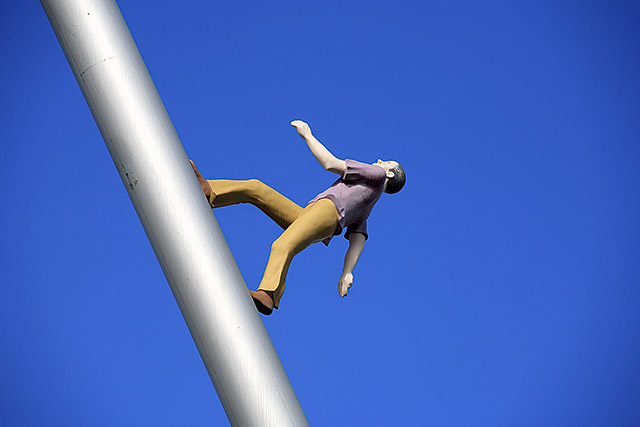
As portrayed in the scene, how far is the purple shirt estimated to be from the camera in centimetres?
395

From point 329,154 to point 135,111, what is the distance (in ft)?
4.30

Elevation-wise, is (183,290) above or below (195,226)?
below

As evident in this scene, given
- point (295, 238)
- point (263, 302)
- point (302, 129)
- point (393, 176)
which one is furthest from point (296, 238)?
point (393, 176)

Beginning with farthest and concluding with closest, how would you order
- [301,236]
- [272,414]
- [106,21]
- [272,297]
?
[301,236] → [272,297] → [106,21] → [272,414]

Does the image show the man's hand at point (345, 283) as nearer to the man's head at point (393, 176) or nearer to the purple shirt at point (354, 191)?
the purple shirt at point (354, 191)

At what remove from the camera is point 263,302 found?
3.29 metres

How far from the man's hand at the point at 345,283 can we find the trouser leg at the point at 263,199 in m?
0.48

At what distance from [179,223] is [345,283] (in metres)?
1.63

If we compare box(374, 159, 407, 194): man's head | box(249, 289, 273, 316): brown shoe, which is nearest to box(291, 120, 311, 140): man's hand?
box(374, 159, 407, 194): man's head

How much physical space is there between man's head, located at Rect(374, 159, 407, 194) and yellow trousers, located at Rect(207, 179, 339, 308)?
1.76 feet

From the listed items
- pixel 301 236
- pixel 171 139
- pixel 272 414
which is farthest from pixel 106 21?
pixel 272 414

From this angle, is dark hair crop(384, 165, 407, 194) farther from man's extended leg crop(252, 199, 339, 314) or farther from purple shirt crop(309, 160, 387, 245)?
man's extended leg crop(252, 199, 339, 314)

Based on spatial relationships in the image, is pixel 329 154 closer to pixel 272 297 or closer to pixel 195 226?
pixel 272 297

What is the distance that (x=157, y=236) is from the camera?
9.05 ft
